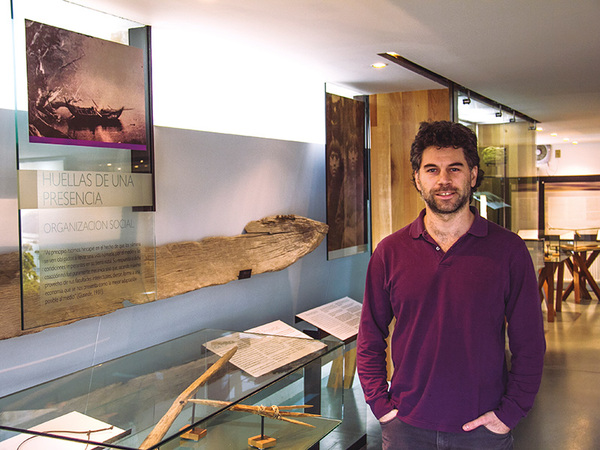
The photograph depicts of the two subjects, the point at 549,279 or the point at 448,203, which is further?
the point at 549,279

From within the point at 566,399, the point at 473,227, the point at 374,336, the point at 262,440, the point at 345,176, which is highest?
the point at 345,176

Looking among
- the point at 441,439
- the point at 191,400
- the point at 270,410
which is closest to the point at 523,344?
the point at 441,439

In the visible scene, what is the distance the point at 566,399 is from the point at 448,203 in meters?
3.23

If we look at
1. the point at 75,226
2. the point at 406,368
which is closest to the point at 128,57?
the point at 75,226

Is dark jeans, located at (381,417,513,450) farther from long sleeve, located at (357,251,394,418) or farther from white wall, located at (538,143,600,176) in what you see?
white wall, located at (538,143,600,176)

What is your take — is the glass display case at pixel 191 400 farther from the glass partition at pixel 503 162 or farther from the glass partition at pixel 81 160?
the glass partition at pixel 503 162

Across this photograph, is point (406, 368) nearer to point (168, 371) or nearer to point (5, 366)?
point (168, 371)

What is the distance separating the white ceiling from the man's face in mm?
895

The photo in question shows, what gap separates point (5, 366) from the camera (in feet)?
7.58

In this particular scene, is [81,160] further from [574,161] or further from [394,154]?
[574,161]

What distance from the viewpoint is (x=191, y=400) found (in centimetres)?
190

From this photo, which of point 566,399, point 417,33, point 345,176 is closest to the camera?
point 417,33

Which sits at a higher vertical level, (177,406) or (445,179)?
(445,179)

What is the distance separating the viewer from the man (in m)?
1.76
